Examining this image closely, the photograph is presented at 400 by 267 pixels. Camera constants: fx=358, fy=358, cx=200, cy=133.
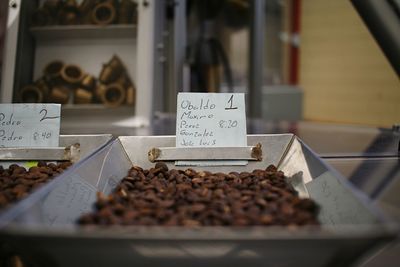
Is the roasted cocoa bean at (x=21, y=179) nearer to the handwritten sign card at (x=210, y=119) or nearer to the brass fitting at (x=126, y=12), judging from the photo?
the handwritten sign card at (x=210, y=119)

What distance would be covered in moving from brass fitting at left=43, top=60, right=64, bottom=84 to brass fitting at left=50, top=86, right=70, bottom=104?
0.12 feet

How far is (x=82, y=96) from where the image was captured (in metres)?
1.59

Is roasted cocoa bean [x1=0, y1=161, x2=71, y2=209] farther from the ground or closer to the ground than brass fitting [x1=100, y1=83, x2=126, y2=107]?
closer to the ground

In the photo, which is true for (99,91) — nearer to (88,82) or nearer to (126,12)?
(88,82)

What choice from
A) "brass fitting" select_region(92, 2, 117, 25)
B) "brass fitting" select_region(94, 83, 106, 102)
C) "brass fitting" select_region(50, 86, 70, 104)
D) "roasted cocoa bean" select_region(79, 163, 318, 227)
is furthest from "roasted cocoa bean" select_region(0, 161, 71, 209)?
"brass fitting" select_region(92, 2, 117, 25)

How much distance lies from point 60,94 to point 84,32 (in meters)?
0.32

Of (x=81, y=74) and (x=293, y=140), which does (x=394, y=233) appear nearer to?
(x=293, y=140)

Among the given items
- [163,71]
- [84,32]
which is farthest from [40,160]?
[163,71]

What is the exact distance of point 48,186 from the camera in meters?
0.45

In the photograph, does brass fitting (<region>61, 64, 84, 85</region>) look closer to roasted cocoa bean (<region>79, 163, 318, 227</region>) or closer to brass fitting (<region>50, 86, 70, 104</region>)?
brass fitting (<region>50, 86, 70, 104</region>)

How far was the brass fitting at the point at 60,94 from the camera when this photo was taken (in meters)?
1.50

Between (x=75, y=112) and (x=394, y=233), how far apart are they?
4.93 feet

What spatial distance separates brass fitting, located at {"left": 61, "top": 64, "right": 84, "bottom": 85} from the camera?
1581 millimetres

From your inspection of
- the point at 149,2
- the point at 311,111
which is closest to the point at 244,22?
the point at 311,111
